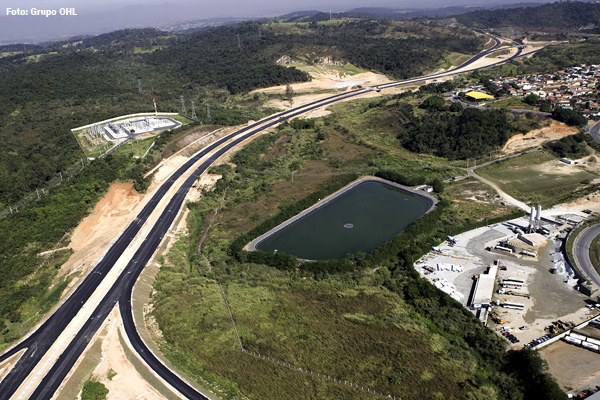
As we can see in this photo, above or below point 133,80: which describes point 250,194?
below

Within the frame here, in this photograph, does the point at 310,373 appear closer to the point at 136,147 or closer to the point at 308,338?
the point at 308,338

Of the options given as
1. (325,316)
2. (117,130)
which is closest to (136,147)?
(117,130)

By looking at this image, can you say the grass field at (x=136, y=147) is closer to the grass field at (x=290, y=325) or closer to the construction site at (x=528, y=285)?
the grass field at (x=290, y=325)

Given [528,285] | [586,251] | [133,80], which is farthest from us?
[133,80]

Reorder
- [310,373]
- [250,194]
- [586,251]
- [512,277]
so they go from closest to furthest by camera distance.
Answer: [310,373] → [512,277] → [586,251] → [250,194]

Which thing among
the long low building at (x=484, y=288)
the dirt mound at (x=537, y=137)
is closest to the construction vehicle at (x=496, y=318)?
the long low building at (x=484, y=288)
